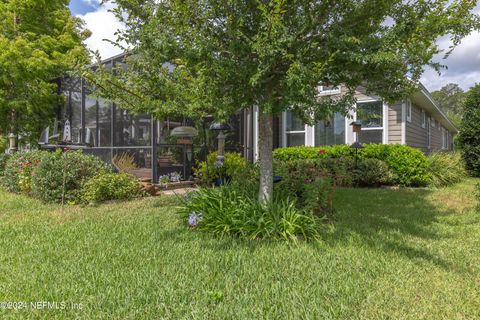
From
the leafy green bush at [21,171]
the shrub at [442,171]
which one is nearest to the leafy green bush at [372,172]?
the shrub at [442,171]

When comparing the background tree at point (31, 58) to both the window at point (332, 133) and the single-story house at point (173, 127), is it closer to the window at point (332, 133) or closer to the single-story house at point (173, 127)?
the single-story house at point (173, 127)

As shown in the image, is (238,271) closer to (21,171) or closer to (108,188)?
(108,188)

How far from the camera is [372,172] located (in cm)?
887

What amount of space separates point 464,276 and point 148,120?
7714 mm

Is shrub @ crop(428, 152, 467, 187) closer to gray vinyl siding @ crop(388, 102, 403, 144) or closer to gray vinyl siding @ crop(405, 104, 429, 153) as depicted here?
gray vinyl siding @ crop(405, 104, 429, 153)

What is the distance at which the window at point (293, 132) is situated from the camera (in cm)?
1135

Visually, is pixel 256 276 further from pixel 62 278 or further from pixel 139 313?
pixel 62 278

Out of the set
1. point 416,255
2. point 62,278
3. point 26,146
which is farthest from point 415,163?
point 26,146

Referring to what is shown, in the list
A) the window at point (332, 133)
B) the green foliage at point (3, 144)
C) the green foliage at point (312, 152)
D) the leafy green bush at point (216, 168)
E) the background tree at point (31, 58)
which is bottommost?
the leafy green bush at point (216, 168)

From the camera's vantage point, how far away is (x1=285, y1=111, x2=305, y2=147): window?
447 inches

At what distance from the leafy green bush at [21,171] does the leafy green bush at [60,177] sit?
1.55ft

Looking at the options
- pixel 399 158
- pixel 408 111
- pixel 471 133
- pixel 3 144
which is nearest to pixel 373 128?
pixel 408 111

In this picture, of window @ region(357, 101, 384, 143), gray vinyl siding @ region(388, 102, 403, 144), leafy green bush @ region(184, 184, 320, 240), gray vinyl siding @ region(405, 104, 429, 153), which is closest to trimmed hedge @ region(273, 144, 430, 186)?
gray vinyl siding @ region(388, 102, 403, 144)

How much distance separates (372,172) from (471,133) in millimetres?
5923
